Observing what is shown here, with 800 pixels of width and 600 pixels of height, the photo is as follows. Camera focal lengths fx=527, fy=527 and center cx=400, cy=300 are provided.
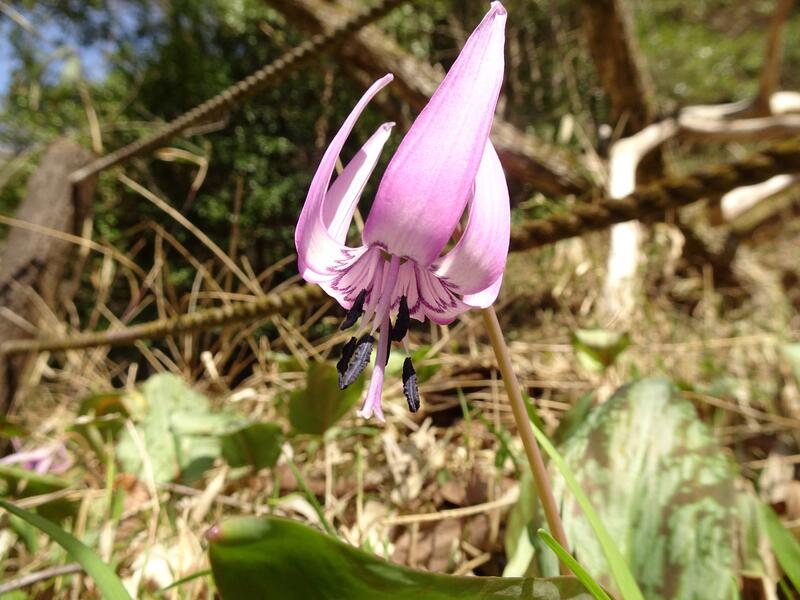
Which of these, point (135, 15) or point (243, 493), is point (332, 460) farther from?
point (135, 15)

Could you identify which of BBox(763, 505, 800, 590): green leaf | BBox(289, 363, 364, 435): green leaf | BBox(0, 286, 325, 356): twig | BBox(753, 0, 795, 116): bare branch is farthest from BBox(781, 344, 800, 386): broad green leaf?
BBox(753, 0, 795, 116): bare branch

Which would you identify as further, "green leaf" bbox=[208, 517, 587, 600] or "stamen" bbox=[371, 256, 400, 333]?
"stamen" bbox=[371, 256, 400, 333]

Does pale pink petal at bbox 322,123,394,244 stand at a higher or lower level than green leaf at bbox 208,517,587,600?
higher

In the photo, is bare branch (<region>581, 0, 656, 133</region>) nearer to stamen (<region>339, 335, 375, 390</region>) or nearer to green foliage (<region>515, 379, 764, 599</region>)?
green foliage (<region>515, 379, 764, 599</region>)

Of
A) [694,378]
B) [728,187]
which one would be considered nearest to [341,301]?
[728,187]

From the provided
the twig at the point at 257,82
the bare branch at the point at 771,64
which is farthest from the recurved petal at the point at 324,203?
the bare branch at the point at 771,64

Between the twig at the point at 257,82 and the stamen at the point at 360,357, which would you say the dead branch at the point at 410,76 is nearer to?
the twig at the point at 257,82
